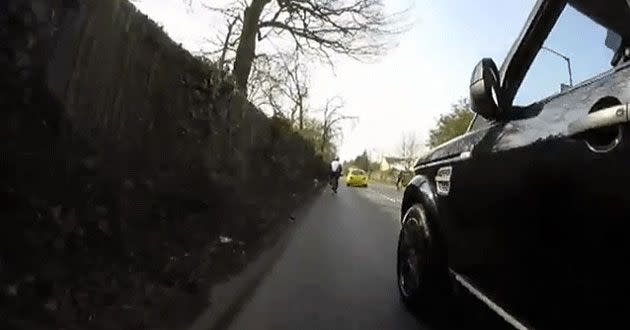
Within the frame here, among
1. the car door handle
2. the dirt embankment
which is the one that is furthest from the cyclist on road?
the car door handle

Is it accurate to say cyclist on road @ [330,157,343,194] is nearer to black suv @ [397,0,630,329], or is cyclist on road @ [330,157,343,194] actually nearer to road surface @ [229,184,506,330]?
road surface @ [229,184,506,330]

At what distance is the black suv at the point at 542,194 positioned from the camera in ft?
6.82

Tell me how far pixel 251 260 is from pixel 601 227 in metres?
5.52

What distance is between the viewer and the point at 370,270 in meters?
7.31

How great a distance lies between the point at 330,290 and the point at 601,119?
13.7 ft

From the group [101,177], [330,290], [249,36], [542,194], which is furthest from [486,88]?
[249,36]

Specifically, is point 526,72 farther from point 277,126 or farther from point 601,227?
Answer: point 277,126

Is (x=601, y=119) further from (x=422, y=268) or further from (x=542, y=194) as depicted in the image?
(x=422, y=268)

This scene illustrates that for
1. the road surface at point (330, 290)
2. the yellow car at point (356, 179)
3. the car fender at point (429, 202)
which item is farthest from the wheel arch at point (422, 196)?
the yellow car at point (356, 179)

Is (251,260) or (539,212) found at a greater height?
(539,212)

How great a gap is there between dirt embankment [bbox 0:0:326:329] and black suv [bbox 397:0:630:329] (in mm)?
1880

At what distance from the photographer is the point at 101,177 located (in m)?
4.43

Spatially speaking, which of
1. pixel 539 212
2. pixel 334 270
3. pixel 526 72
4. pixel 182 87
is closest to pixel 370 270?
pixel 334 270

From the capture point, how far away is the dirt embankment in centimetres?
336
